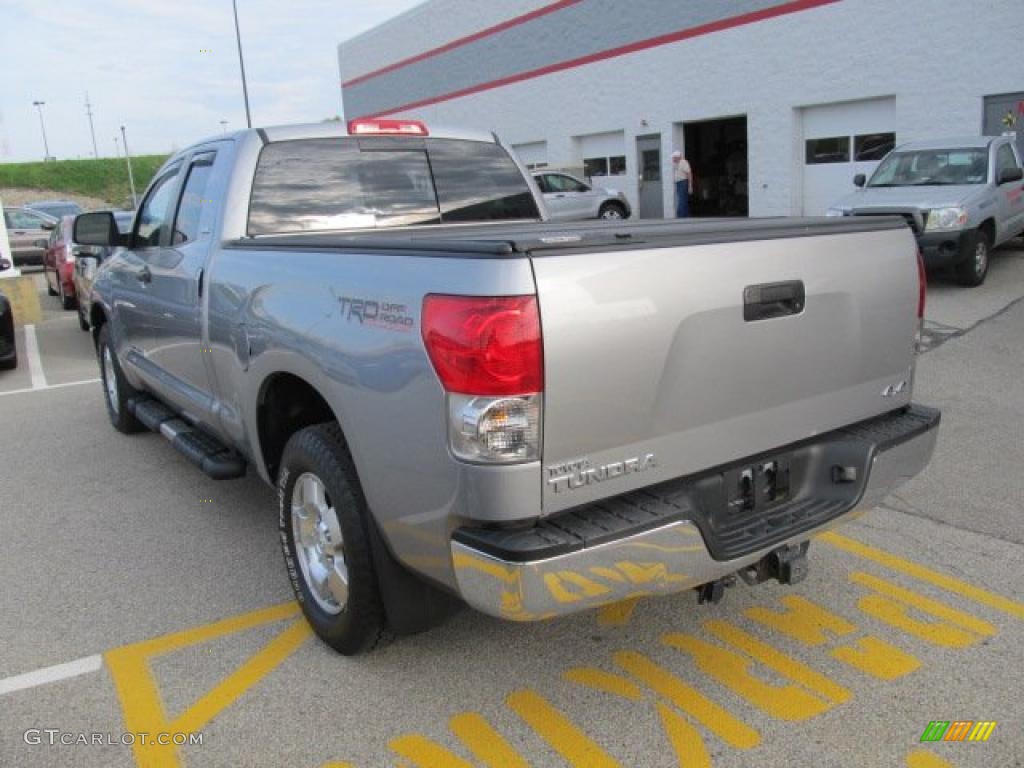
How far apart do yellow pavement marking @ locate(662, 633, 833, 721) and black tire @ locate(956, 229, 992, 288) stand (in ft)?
29.5

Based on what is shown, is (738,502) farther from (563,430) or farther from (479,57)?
(479,57)

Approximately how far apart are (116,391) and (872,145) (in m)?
15.4

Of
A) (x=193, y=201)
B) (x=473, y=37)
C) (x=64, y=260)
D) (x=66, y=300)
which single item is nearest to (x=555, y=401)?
(x=193, y=201)

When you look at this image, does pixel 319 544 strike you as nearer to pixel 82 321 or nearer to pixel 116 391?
pixel 116 391

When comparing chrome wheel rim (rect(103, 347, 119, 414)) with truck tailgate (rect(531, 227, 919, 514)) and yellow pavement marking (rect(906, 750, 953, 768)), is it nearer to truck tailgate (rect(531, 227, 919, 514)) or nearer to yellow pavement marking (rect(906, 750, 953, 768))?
truck tailgate (rect(531, 227, 919, 514))

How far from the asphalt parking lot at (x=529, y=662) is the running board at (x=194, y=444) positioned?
1.51 ft

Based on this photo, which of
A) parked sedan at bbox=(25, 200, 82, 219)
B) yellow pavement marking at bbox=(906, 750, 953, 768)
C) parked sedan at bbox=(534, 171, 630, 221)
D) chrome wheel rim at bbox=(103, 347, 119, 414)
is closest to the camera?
yellow pavement marking at bbox=(906, 750, 953, 768)

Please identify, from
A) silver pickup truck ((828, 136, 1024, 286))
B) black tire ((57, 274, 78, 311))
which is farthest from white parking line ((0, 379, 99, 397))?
silver pickup truck ((828, 136, 1024, 286))

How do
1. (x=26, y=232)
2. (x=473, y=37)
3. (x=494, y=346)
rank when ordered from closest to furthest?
(x=494, y=346) → (x=26, y=232) → (x=473, y=37)

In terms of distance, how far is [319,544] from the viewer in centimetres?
338

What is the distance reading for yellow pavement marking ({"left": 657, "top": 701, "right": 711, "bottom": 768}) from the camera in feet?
8.89

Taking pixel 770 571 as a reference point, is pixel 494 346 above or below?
above

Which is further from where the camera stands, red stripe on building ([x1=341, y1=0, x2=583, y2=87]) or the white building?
red stripe on building ([x1=341, y1=0, x2=583, y2=87])

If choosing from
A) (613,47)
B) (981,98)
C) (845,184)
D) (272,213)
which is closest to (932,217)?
(981,98)
